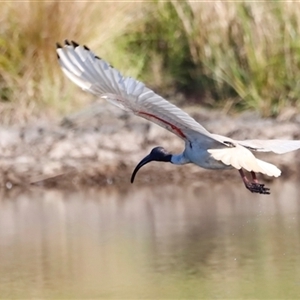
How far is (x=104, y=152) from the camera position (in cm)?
1147

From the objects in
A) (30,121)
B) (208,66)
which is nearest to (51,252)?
(30,121)

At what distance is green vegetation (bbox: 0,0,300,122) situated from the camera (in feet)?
39.8

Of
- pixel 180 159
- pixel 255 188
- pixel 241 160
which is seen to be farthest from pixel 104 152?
pixel 241 160

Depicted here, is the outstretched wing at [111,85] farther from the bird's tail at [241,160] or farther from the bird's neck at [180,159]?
the bird's neck at [180,159]

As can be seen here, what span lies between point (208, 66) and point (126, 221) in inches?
158

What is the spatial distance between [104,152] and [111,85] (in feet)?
15.2

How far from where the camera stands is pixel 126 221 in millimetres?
9219

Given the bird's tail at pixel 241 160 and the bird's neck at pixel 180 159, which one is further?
the bird's neck at pixel 180 159

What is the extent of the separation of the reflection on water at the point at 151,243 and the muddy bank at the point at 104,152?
13.7 inches

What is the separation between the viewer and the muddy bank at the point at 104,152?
11.3 m

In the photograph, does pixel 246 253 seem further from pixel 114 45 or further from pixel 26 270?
pixel 114 45

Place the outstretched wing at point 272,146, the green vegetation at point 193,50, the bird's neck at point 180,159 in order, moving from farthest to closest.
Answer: the green vegetation at point 193,50, the bird's neck at point 180,159, the outstretched wing at point 272,146

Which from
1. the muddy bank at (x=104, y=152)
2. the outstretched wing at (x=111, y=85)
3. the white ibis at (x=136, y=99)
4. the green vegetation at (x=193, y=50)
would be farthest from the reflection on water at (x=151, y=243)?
the green vegetation at (x=193, y=50)

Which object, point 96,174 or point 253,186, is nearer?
point 253,186
